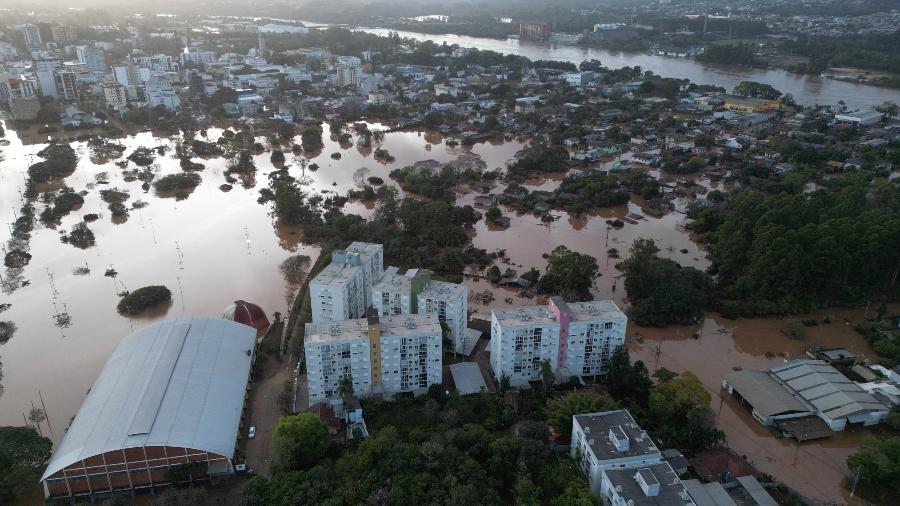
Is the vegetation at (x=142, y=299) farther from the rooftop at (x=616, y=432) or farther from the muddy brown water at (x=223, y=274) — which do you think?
the rooftop at (x=616, y=432)

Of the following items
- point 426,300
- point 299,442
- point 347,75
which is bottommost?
point 299,442

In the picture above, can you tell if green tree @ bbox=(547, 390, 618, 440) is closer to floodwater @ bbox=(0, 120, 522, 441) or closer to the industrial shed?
the industrial shed

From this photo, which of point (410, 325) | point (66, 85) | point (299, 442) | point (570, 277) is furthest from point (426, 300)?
point (66, 85)

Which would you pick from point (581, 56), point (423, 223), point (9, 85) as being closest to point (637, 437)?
point (423, 223)

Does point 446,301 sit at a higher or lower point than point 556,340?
higher

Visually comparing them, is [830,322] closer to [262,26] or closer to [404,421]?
[404,421]

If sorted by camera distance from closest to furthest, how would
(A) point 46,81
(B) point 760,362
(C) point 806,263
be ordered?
1. (B) point 760,362
2. (C) point 806,263
3. (A) point 46,81

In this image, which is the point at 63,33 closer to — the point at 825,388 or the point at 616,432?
the point at 616,432

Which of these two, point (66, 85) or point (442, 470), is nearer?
point (442, 470)
